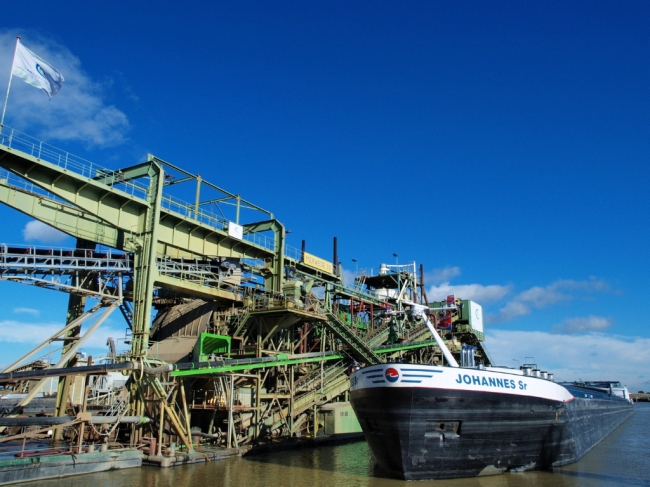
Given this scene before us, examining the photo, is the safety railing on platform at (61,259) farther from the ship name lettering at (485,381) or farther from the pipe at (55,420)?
the ship name lettering at (485,381)

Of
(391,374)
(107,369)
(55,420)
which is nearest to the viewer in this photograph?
(391,374)

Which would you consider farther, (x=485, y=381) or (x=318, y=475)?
(x=318, y=475)

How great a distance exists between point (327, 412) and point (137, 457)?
604 inches

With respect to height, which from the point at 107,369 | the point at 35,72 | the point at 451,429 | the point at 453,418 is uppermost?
the point at 35,72

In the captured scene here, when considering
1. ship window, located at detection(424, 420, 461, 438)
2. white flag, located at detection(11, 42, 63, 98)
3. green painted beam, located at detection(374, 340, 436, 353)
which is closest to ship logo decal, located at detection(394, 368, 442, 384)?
ship window, located at detection(424, 420, 461, 438)

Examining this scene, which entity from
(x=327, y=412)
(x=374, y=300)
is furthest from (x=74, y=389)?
(x=374, y=300)

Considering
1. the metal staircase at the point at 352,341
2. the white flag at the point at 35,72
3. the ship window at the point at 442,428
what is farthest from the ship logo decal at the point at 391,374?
the white flag at the point at 35,72

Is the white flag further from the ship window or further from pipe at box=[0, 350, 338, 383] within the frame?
the ship window

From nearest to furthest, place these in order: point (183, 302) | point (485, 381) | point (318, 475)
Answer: point (485, 381)
point (318, 475)
point (183, 302)

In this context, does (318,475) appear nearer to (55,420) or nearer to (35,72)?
(55,420)

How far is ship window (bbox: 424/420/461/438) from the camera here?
878 inches

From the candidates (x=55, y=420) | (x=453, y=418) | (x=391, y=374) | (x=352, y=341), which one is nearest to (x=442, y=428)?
(x=453, y=418)

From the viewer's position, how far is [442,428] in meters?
22.6

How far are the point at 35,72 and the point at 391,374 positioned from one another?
24933 millimetres
